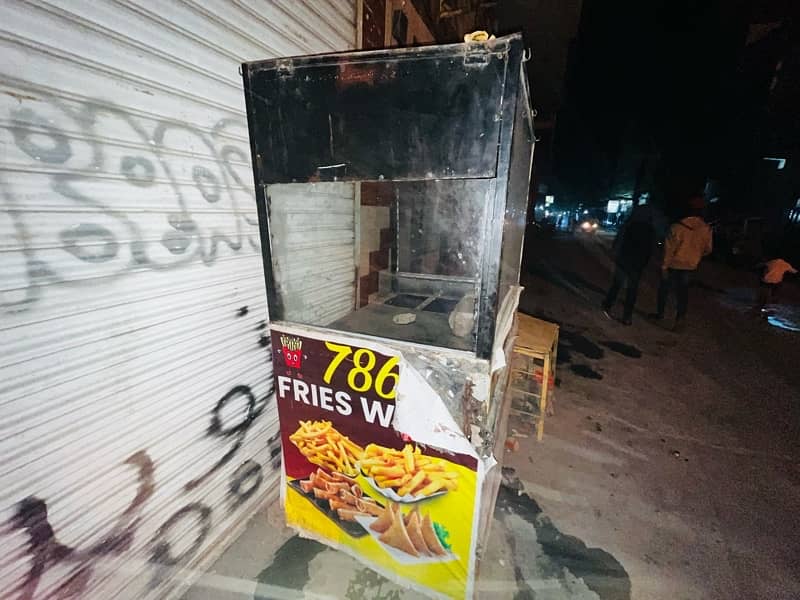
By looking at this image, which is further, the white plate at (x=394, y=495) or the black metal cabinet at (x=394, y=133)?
the white plate at (x=394, y=495)

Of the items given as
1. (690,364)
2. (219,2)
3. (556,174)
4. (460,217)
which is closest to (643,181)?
(556,174)

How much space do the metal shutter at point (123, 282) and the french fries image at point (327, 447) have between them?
494mm

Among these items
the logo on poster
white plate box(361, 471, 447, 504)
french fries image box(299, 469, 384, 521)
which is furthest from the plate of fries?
the logo on poster

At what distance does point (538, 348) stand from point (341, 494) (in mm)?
2076

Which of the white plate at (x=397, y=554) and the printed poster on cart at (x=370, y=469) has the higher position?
the printed poster on cart at (x=370, y=469)

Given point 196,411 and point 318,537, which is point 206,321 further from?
point 318,537

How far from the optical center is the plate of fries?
6.04ft

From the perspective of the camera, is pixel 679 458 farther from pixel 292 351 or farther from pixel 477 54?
pixel 477 54

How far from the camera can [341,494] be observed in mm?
2162

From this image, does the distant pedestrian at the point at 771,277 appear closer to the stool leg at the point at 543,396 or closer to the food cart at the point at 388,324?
the stool leg at the point at 543,396

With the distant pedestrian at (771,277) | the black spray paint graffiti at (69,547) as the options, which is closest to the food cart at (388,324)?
the black spray paint graffiti at (69,547)

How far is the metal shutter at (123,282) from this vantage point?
1263mm

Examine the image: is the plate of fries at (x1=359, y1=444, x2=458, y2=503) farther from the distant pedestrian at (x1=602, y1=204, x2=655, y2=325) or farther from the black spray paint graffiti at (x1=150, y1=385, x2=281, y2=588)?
the distant pedestrian at (x1=602, y1=204, x2=655, y2=325)

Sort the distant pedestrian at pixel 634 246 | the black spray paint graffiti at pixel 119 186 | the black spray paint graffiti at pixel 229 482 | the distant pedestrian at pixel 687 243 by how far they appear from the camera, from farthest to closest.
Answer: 1. the distant pedestrian at pixel 634 246
2. the distant pedestrian at pixel 687 243
3. the black spray paint graffiti at pixel 229 482
4. the black spray paint graffiti at pixel 119 186
